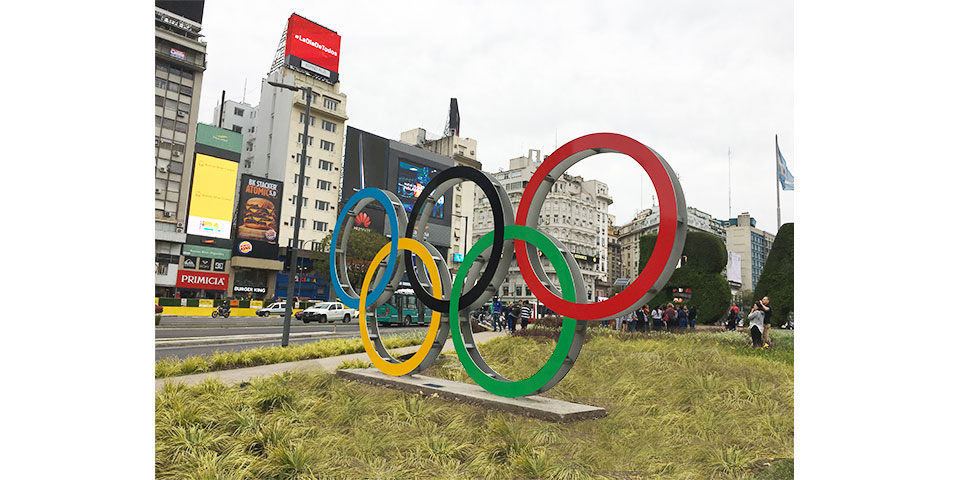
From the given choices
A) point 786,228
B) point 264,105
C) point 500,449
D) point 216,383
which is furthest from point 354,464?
point 264,105

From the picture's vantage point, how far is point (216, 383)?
705cm

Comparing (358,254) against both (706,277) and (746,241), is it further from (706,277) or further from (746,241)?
(746,241)

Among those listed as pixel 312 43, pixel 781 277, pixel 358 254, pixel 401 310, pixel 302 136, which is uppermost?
pixel 312 43

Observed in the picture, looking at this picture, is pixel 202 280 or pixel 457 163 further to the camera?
pixel 457 163

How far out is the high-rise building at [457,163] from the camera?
6197 centimetres

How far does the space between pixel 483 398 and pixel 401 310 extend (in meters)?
21.1

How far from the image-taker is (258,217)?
42.5 metres

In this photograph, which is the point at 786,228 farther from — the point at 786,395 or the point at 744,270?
the point at 744,270

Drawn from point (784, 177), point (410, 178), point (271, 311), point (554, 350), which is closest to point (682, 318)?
point (784, 177)

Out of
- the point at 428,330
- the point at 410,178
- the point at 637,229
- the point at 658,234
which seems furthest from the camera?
the point at 637,229

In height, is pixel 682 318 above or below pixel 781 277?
below

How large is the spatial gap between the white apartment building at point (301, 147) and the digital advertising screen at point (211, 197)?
4.82 m

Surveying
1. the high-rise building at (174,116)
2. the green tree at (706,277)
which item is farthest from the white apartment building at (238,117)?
the green tree at (706,277)

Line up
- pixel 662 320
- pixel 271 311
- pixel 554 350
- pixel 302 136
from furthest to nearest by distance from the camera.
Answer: pixel 302 136 < pixel 271 311 < pixel 662 320 < pixel 554 350
